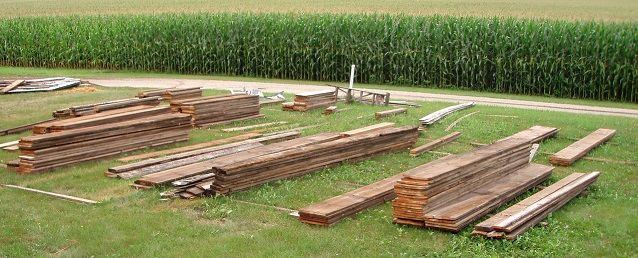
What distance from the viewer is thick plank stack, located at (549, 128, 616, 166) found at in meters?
13.3

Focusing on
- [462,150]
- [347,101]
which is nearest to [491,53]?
[347,101]

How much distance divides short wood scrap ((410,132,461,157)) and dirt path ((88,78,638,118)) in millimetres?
6720

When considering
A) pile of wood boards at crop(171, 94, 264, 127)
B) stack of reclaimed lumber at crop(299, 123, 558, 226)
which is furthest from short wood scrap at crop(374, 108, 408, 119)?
stack of reclaimed lumber at crop(299, 123, 558, 226)

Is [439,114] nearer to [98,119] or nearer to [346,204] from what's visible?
[98,119]

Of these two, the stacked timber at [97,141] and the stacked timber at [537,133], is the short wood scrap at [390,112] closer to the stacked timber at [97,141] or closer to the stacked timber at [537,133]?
the stacked timber at [537,133]

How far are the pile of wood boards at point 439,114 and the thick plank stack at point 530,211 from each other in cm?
612

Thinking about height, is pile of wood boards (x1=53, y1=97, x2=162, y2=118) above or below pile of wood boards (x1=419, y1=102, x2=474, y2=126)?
above

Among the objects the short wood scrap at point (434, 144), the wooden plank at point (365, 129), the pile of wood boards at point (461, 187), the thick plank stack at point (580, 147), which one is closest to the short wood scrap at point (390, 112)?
the wooden plank at point (365, 129)

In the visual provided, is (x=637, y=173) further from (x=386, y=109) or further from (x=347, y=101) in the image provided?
(x=347, y=101)

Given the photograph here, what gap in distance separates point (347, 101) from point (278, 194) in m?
10.5

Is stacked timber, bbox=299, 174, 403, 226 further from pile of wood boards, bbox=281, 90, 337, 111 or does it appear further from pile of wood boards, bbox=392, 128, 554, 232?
pile of wood boards, bbox=281, 90, 337, 111

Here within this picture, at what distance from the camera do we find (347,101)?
21172 mm

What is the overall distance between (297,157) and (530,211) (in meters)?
4.13

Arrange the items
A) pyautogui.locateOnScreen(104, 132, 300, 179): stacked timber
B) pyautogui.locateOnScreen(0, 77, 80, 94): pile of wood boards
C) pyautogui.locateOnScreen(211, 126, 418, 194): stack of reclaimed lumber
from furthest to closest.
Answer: pyautogui.locateOnScreen(0, 77, 80, 94): pile of wood boards < pyautogui.locateOnScreen(104, 132, 300, 179): stacked timber < pyautogui.locateOnScreen(211, 126, 418, 194): stack of reclaimed lumber
